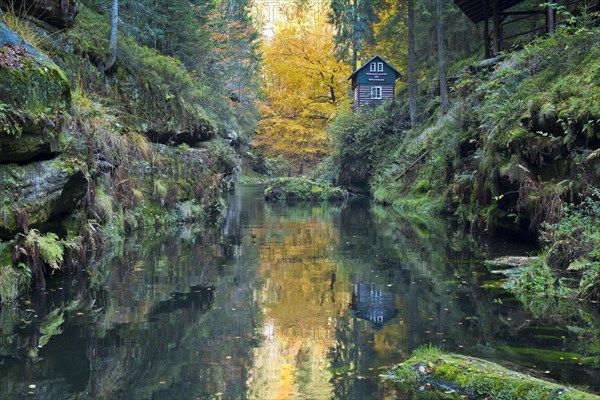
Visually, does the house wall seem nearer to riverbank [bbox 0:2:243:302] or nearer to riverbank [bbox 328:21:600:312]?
riverbank [bbox 328:21:600:312]

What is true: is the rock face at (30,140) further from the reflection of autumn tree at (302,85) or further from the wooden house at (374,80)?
the reflection of autumn tree at (302,85)

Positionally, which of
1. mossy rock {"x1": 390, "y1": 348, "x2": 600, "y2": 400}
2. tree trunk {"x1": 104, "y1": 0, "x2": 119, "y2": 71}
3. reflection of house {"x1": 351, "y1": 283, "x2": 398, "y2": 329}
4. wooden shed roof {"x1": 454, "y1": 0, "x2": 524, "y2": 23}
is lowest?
mossy rock {"x1": 390, "y1": 348, "x2": 600, "y2": 400}

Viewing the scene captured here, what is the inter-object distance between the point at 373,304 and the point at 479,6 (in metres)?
18.6

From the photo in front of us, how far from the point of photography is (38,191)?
994cm

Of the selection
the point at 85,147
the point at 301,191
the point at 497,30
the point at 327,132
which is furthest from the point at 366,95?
the point at 85,147

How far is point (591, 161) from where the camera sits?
11.3m

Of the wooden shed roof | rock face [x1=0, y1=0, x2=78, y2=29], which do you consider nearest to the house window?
the wooden shed roof

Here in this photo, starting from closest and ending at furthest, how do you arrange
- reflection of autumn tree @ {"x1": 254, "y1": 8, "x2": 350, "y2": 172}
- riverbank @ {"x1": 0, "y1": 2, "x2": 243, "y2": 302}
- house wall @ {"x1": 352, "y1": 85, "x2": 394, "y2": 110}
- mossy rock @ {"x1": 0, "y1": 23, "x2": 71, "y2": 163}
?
mossy rock @ {"x1": 0, "y1": 23, "x2": 71, "y2": 163}
riverbank @ {"x1": 0, "y1": 2, "x2": 243, "y2": 302}
house wall @ {"x1": 352, "y1": 85, "x2": 394, "y2": 110}
reflection of autumn tree @ {"x1": 254, "y1": 8, "x2": 350, "y2": 172}

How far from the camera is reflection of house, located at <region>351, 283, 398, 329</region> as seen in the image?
850 centimetres

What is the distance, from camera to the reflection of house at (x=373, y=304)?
850cm

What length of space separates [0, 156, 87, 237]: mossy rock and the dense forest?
29 mm

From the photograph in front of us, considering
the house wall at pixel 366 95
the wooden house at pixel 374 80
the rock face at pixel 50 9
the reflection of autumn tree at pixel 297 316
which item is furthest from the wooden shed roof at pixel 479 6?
the wooden house at pixel 374 80

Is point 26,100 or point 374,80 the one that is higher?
point 374,80

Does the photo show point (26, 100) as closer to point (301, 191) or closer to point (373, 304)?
point (373, 304)
